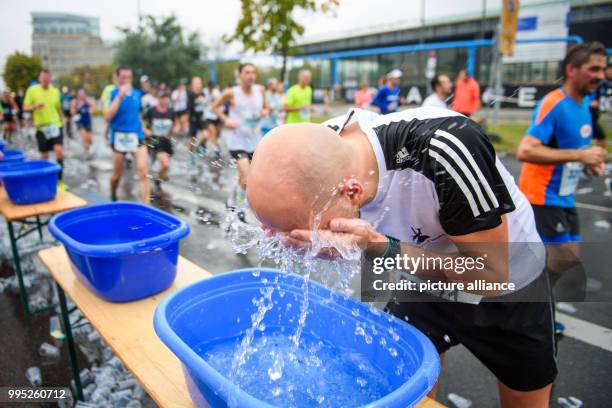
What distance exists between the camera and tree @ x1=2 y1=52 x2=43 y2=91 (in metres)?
32.8

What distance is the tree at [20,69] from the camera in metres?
32.8

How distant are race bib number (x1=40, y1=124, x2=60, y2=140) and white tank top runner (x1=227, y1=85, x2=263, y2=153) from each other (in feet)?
11.7

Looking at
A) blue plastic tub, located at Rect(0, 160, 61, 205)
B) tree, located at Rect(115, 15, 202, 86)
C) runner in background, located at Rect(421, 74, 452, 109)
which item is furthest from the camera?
tree, located at Rect(115, 15, 202, 86)

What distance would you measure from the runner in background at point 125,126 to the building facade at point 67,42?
52.2 feet

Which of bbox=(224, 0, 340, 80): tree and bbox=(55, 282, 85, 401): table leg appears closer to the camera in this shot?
bbox=(55, 282, 85, 401): table leg

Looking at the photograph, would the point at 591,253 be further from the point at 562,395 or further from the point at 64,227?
the point at 64,227

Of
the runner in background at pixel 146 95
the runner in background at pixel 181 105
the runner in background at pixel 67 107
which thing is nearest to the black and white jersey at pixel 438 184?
the runner in background at pixel 146 95

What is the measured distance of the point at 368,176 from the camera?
1.22 metres

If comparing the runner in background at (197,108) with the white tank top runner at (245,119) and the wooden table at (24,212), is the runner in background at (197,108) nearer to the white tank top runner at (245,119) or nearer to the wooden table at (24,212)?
the white tank top runner at (245,119)

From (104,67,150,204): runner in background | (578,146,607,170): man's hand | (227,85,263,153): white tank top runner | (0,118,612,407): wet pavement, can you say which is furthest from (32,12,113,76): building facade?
(578,146,607,170): man's hand

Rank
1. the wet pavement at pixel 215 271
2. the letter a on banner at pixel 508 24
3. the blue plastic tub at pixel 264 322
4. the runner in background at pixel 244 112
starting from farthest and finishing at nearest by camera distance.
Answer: the runner in background at pixel 244 112 → the letter a on banner at pixel 508 24 → the wet pavement at pixel 215 271 → the blue plastic tub at pixel 264 322

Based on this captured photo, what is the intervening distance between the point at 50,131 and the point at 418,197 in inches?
302

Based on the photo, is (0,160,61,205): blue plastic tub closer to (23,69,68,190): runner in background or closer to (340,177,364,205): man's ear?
(340,177,364,205): man's ear

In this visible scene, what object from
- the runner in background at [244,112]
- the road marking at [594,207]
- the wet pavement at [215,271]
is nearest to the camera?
the wet pavement at [215,271]
